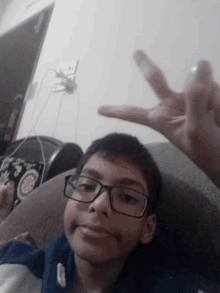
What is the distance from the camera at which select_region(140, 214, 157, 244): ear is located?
40cm

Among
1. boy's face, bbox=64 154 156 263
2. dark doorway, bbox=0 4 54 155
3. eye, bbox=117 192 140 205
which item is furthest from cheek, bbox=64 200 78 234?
dark doorway, bbox=0 4 54 155

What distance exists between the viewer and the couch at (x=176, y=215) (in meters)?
0.34

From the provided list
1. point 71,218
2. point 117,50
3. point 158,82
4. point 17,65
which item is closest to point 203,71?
point 158,82

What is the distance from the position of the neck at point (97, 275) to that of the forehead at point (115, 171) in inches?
6.9

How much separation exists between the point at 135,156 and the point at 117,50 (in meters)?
0.66

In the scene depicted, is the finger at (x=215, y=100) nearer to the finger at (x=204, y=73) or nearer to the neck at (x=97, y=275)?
the finger at (x=204, y=73)

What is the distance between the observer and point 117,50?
0.85m

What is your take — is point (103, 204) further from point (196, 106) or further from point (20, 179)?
point (20, 179)

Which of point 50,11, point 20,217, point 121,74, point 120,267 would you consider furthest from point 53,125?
point 50,11

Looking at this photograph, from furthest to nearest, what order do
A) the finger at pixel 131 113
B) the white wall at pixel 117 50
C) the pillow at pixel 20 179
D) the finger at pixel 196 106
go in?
the pillow at pixel 20 179
the white wall at pixel 117 50
the finger at pixel 131 113
the finger at pixel 196 106

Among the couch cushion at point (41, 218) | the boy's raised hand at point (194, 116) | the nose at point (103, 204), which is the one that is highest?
the boy's raised hand at point (194, 116)

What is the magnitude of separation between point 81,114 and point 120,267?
2.39ft

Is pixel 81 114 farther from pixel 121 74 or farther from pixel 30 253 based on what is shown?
pixel 30 253

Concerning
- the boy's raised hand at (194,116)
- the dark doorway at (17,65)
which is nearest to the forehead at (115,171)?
the boy's raised hand at (194,116)
